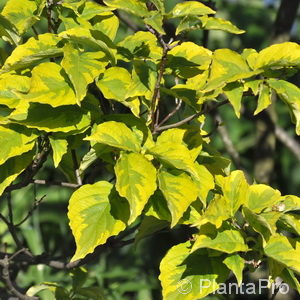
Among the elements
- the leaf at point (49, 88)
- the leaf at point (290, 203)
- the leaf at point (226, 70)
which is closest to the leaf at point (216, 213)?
the leaf at point (290, 203)

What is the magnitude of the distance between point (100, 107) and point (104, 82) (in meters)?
0.14

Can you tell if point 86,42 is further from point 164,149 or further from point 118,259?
point 118,259

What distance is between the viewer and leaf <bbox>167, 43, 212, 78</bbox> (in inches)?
58.6

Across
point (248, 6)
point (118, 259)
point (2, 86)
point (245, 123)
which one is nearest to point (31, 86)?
point (2, 86)

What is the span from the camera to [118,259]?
4230mm

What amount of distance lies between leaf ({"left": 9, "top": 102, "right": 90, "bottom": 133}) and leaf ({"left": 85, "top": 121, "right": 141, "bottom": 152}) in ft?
0.18

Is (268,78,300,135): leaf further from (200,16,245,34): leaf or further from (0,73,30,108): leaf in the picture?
(0,73,30,108): leaf

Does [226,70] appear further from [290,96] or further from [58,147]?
[58,147]

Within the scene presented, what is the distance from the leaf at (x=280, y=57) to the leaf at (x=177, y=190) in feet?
0.94

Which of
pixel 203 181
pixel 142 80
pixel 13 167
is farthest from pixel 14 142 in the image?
pixel 203 181

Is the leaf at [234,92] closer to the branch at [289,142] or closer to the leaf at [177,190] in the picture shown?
the leaf at [177,190]

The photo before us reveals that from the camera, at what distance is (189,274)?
55.8 inches

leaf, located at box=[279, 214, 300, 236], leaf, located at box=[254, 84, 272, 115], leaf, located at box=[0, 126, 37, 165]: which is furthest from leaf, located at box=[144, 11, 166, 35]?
leaf, located at box=[279, 214, 300, 236]

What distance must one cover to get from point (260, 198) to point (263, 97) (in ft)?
0.73
